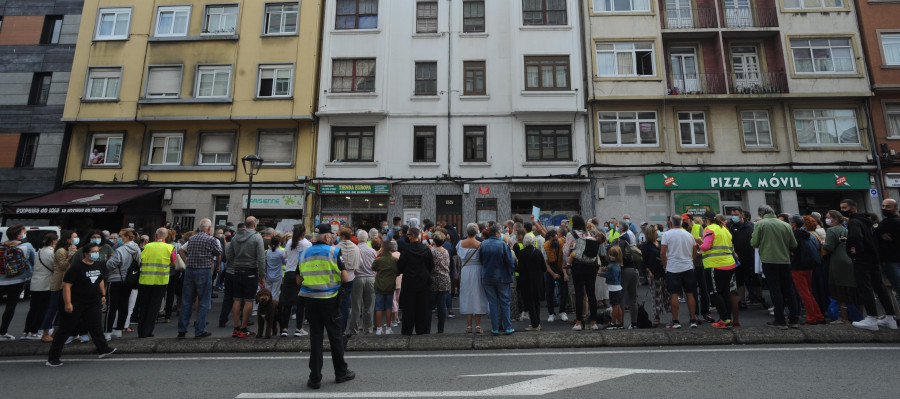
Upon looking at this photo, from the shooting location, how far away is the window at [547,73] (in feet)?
61.4

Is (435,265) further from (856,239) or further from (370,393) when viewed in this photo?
(856,239)

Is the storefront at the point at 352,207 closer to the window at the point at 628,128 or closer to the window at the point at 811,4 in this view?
the window at the point at 628,128

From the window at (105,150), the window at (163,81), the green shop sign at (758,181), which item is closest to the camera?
the green shop sign at (758,181)

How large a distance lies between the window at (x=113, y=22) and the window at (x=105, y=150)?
16.0 feet

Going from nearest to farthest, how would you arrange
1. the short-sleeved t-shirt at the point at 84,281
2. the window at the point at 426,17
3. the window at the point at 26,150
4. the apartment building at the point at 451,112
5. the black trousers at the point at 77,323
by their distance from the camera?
the black trousers at the point at 77,323 → the short-sleeved t-shirt at the point at 84,281 → the apartment building at the point at 451,112 → the window at the point at 26,150 → the window at the point at 426,17

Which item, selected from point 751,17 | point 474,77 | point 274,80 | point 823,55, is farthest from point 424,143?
point 823,55

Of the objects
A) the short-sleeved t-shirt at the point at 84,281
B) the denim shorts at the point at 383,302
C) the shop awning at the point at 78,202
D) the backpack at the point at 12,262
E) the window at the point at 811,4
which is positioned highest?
the window at the point at 811,4

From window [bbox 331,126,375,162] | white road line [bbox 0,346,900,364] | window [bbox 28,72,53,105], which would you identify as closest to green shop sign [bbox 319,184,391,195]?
window [bbox 331,126,375,162]

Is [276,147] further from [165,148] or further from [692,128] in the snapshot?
[692,128]

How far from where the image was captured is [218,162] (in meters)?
19.0

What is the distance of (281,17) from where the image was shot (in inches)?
782

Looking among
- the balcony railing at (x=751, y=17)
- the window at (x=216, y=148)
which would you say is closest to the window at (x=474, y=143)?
the window at (x=216, y=148)

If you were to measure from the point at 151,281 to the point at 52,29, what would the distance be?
21917 mm

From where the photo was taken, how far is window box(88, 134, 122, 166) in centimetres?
1909
